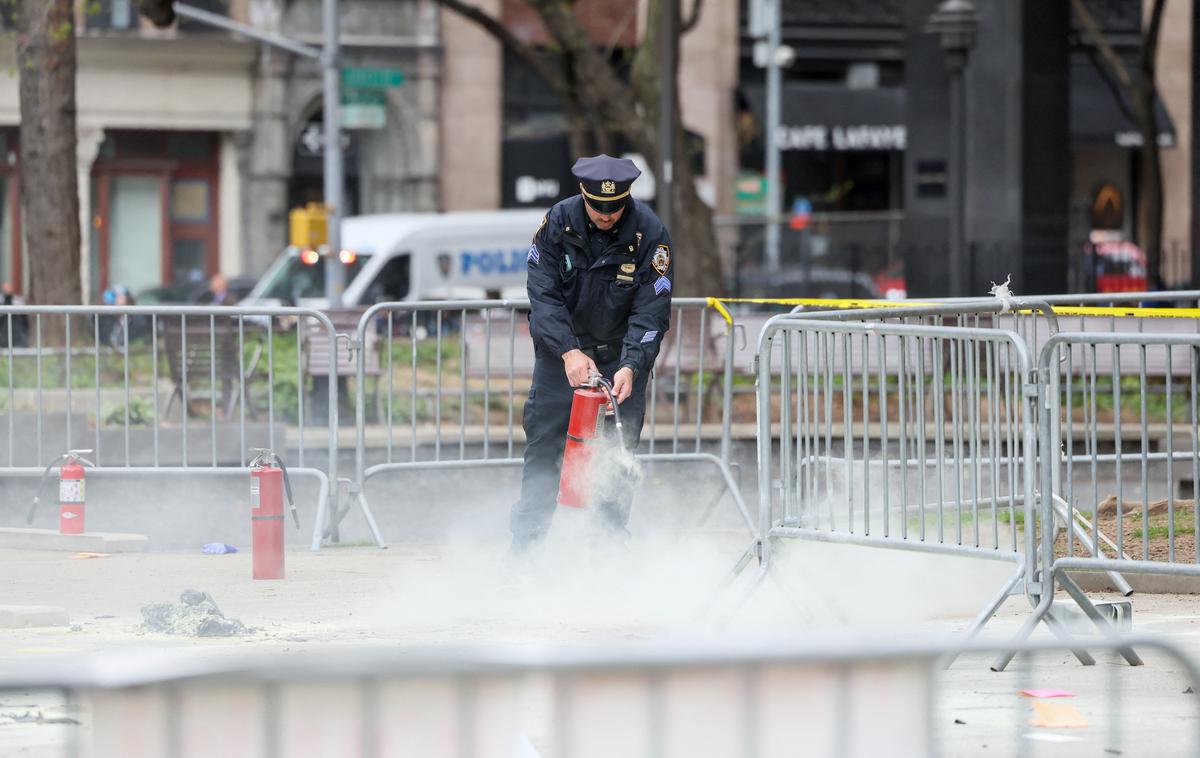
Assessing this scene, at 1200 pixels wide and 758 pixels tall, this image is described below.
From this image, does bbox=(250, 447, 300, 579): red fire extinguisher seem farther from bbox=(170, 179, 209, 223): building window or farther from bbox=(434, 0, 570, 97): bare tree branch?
bbox=(170, 179, 209, 223): building window

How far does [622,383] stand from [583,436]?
25 cm

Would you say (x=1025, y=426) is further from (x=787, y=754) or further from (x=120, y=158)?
(x=120, y=158)

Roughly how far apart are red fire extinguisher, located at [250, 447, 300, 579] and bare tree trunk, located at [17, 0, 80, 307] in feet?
30.8

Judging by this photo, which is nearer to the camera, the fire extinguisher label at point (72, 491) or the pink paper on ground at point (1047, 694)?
the pink paper on ground at point (1047, 694)

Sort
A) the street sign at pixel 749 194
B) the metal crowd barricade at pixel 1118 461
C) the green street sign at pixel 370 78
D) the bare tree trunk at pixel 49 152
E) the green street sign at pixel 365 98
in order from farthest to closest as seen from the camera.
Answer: the street sign at pixel 749 194, the green street sign at pixel 365 98, the green street sign at pixel 370 78, the bare tree trunk at pixel 49 152, the metal crowd barricade at pixel 1118 461

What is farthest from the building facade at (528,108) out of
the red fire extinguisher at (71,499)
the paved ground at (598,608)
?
the paved ground at (598,608)

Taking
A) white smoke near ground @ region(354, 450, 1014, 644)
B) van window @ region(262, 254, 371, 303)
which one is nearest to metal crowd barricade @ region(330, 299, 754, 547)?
white smoke near ground @ region(354, 450, 1014, 644)

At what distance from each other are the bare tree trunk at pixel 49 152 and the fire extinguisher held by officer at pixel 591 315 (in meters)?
10.0

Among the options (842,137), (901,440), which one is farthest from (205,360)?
(842,137)

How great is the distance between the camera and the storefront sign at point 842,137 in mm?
37500

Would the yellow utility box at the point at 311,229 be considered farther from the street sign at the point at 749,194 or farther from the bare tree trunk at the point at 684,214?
the street sign at the point at 749,194

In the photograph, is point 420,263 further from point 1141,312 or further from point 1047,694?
point 1047,694

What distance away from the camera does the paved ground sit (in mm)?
5504

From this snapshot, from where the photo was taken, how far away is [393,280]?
2478cm
